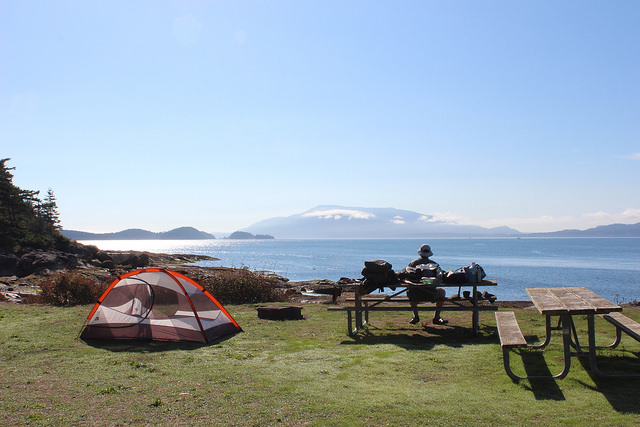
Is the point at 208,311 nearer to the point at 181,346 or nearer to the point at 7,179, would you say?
the point at 181,346

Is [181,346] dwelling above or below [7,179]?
below

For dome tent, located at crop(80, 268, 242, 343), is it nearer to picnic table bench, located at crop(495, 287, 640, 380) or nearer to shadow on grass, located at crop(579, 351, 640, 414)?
picnic table bench, located at crop(495, 287, 640, 380)

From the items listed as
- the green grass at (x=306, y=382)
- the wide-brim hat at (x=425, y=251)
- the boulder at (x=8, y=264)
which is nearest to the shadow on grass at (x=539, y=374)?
the green grass at (x=306, y=382)

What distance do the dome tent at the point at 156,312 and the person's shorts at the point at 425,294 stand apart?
4.15m

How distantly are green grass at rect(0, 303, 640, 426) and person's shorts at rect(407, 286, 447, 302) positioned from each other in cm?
75

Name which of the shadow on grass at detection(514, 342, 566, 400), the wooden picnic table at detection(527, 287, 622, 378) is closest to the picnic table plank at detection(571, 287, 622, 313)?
the wooden picnic table at detection(527, 287, 622, 378)

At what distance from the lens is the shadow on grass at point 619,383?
205 inches

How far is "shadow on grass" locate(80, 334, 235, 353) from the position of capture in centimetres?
905

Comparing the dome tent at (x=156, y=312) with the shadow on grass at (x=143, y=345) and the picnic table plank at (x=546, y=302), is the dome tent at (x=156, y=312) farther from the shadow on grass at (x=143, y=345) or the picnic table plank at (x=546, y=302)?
the picnic table plank at (x=546, y=302)

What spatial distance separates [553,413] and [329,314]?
29.1 ft

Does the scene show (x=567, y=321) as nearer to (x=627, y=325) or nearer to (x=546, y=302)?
(x=546, y=302)

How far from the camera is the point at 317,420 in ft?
16.5

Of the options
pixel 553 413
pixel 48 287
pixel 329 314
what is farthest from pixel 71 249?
pixel 553 413

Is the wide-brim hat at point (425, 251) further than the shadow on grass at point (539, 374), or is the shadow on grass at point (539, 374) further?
the wide-brim hat at point (425, 251)
